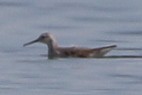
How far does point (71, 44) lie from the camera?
20812 mm

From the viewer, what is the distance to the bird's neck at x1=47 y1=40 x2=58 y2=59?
66.3 feet

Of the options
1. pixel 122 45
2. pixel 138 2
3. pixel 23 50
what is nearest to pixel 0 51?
pixel 23 50

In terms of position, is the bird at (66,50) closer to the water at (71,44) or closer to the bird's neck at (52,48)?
the bird's neck at (52,48)

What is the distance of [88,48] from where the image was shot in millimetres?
19969

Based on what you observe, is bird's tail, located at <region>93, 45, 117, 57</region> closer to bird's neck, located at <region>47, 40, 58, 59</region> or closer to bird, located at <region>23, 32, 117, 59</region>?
bird, located at <region>23, 32, 117, 59</region>

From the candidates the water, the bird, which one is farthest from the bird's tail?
the water

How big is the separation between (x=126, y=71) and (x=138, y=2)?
367 inches

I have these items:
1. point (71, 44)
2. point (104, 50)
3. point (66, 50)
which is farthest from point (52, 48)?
point (104, 50)

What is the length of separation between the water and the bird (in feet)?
0.57

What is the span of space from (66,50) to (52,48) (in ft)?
2.00

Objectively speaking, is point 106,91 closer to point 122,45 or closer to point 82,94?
point 82,94

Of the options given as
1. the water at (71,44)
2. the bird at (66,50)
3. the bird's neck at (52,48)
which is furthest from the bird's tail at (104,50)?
the bird's neck at (52,48)

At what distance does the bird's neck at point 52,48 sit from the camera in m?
20.2

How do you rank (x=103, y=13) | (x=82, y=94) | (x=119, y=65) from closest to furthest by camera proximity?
(x=82, y=94) < (x=119, y=65) < (x=103, y=13)
